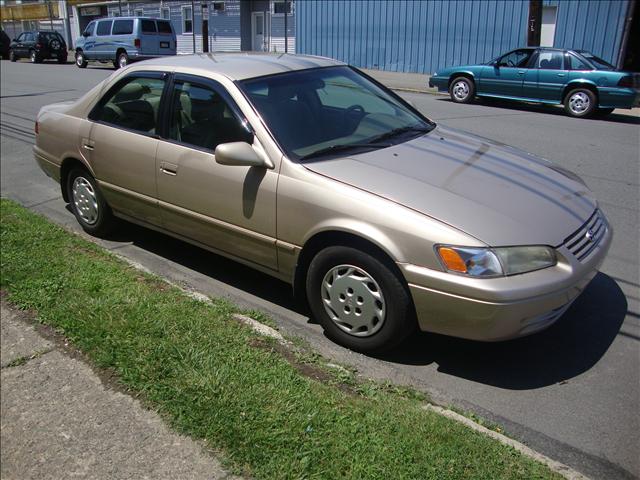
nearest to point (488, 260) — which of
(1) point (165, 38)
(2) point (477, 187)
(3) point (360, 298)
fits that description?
(2) point (477, 187)

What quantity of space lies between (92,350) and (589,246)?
2.93m

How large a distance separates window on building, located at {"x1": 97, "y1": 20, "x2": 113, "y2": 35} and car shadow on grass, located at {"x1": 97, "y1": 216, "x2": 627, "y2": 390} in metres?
23.8

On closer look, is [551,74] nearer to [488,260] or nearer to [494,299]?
[488,260]

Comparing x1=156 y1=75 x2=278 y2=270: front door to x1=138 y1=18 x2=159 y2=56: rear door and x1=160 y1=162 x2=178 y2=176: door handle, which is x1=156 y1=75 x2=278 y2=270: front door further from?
x1=138 y1=18 x2=159 y2=56: rear door

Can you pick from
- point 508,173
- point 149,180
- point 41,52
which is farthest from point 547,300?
point 41,52

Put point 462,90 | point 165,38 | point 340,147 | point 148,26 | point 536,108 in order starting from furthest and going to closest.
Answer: point 165,38 < point 148,26 < point 462,90 < point 536,108 < point 340,147

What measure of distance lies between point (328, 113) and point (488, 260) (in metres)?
1.77

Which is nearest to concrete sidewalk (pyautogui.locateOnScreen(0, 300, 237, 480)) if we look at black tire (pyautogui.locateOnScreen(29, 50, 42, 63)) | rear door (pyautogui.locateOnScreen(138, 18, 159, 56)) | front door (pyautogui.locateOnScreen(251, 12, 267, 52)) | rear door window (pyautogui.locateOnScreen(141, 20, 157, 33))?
rear door (pyautogui.locateOnScreen(138, 18, 159, 56))

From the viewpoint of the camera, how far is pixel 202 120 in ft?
14.0

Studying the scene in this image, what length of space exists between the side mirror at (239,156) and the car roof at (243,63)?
67cm

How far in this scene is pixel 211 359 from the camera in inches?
130

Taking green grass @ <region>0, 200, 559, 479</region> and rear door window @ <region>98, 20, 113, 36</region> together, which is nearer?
green grass @ <region>0, 200, 559, 479</region>

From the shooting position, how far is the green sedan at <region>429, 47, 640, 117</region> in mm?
12711

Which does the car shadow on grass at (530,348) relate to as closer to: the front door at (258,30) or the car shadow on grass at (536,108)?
the car shadow on grass at (536,108)
